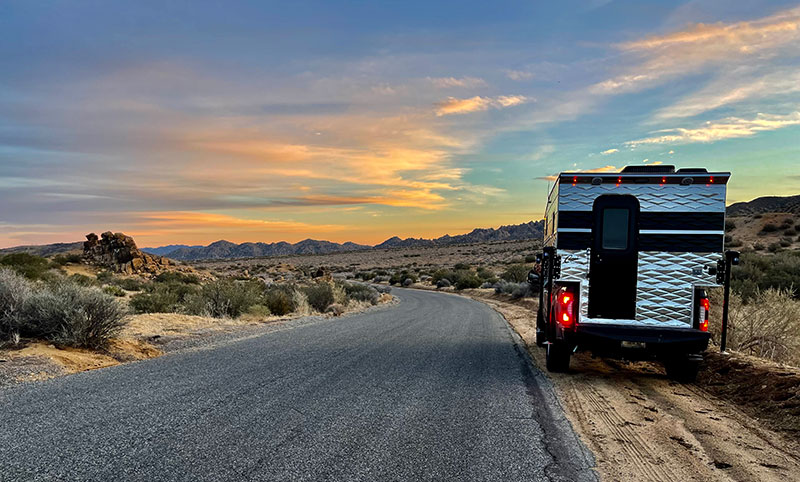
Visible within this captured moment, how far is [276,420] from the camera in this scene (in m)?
5.74

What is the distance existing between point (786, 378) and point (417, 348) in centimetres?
640

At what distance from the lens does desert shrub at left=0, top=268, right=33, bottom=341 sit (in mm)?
10008

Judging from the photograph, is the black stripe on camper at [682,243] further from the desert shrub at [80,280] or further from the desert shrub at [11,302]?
the desert shrub at [80,280]

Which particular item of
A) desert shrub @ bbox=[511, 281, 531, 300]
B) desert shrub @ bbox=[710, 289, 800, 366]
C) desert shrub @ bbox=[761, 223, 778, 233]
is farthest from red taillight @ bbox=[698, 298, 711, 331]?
desert shrub @ bbox=[761, 223, 778, 233]

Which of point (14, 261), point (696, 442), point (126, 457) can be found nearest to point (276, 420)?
point (126, 457)

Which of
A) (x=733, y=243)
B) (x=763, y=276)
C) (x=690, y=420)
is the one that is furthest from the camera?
(x=733, y=243)

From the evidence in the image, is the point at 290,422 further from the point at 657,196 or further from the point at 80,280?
the point at 80,280

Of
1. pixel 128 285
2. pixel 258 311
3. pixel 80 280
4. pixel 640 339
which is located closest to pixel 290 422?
pixel 640 339

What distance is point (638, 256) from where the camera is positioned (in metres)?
8.65

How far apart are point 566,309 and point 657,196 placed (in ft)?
7.56

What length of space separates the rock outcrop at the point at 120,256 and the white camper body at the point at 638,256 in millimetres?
37154

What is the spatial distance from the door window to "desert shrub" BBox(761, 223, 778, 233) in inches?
2305

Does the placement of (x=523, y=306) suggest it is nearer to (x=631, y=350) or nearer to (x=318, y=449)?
(x=631, y=350)

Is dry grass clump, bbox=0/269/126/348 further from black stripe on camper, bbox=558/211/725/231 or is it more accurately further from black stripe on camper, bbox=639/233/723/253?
A: black stripe on camper, bbox=639/233/723/253
